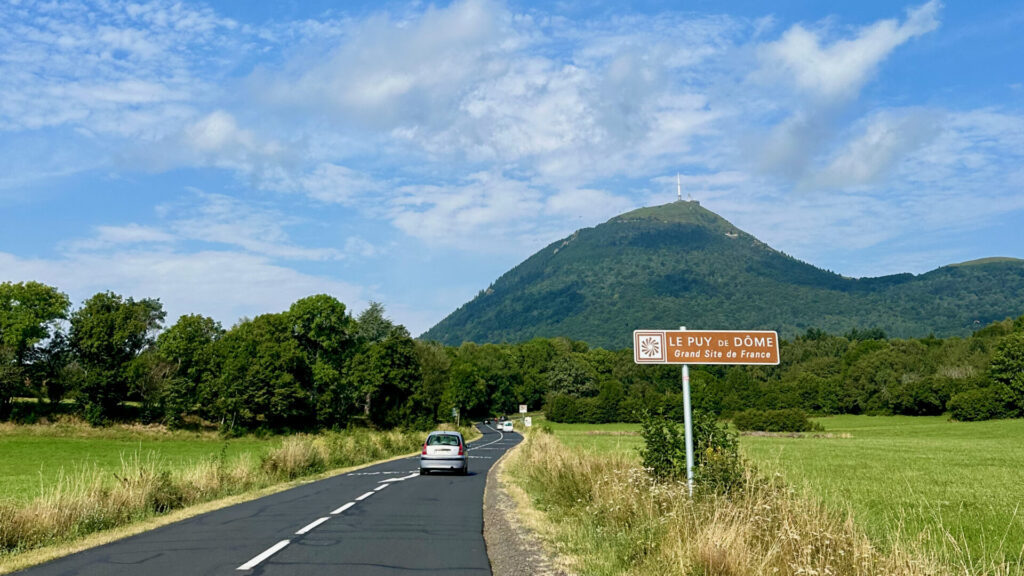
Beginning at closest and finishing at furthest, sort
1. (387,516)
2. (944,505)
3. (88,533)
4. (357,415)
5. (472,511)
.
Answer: (88,533), (387,516), (472,511), (944,505), (357,415)

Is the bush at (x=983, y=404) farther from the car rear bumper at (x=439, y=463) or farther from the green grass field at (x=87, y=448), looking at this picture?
the car rear bumper at (x=439, y=463)

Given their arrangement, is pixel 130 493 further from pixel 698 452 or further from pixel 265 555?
pixel 698 452

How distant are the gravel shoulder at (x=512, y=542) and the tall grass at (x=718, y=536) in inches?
13.0

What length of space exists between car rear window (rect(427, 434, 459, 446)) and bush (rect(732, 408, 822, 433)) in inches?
2170

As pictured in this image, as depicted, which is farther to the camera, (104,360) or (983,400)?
(983,400)

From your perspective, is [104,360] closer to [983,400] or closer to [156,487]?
[156,487]

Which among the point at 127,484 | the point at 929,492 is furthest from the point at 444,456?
the point at 929,492

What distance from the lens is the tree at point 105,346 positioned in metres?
61.0

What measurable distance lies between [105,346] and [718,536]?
69660 millimetres

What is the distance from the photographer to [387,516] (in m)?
13.2

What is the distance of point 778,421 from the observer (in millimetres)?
77562

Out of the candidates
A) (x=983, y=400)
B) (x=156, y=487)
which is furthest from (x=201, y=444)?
(x=983, y=400)

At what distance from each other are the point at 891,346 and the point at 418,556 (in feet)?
427

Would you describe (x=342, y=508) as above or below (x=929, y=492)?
above
